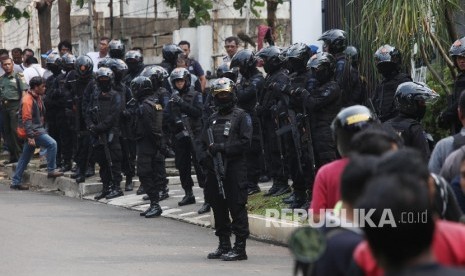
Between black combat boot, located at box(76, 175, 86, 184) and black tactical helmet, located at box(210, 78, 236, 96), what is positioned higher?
black tactical helmet, located at box(210, 78, 236, 96)

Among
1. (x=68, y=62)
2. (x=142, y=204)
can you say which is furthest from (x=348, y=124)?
(x=68, y=62)

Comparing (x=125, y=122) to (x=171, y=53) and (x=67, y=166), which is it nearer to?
(x=171, y=53)

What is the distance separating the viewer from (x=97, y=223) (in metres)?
14.4

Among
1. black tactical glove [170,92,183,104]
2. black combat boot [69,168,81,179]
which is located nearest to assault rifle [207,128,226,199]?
black tactical glove [170,92,183,104]

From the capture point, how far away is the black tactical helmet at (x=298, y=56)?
1354cm

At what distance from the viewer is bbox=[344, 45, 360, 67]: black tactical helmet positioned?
13703 mm

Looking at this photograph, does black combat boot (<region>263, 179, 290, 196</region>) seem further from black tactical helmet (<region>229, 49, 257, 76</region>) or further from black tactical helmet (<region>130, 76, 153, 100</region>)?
black tactical helmet (<region>130, 76, 153, 100</region>)

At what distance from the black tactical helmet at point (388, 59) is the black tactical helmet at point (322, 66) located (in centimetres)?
56

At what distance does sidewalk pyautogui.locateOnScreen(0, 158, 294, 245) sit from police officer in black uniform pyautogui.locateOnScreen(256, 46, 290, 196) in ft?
2.79

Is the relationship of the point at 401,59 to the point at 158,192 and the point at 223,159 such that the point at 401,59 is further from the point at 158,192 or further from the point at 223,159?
the point at 158,192

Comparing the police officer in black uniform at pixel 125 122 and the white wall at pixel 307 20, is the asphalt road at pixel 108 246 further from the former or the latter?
the white wall at pixel 307 20

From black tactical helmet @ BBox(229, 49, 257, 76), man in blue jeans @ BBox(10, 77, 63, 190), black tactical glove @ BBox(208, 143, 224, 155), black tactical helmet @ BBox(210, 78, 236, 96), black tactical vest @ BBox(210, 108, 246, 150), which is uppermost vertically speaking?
black tactical helmet @ BBox(229, 49, 257, 76)

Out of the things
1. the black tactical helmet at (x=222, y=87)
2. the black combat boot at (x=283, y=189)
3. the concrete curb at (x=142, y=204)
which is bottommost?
the concrete curb at (x=142, y=204)

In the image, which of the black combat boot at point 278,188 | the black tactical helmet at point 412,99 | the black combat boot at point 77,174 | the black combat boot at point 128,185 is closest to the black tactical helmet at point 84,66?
the black combat boot at point 77,174
